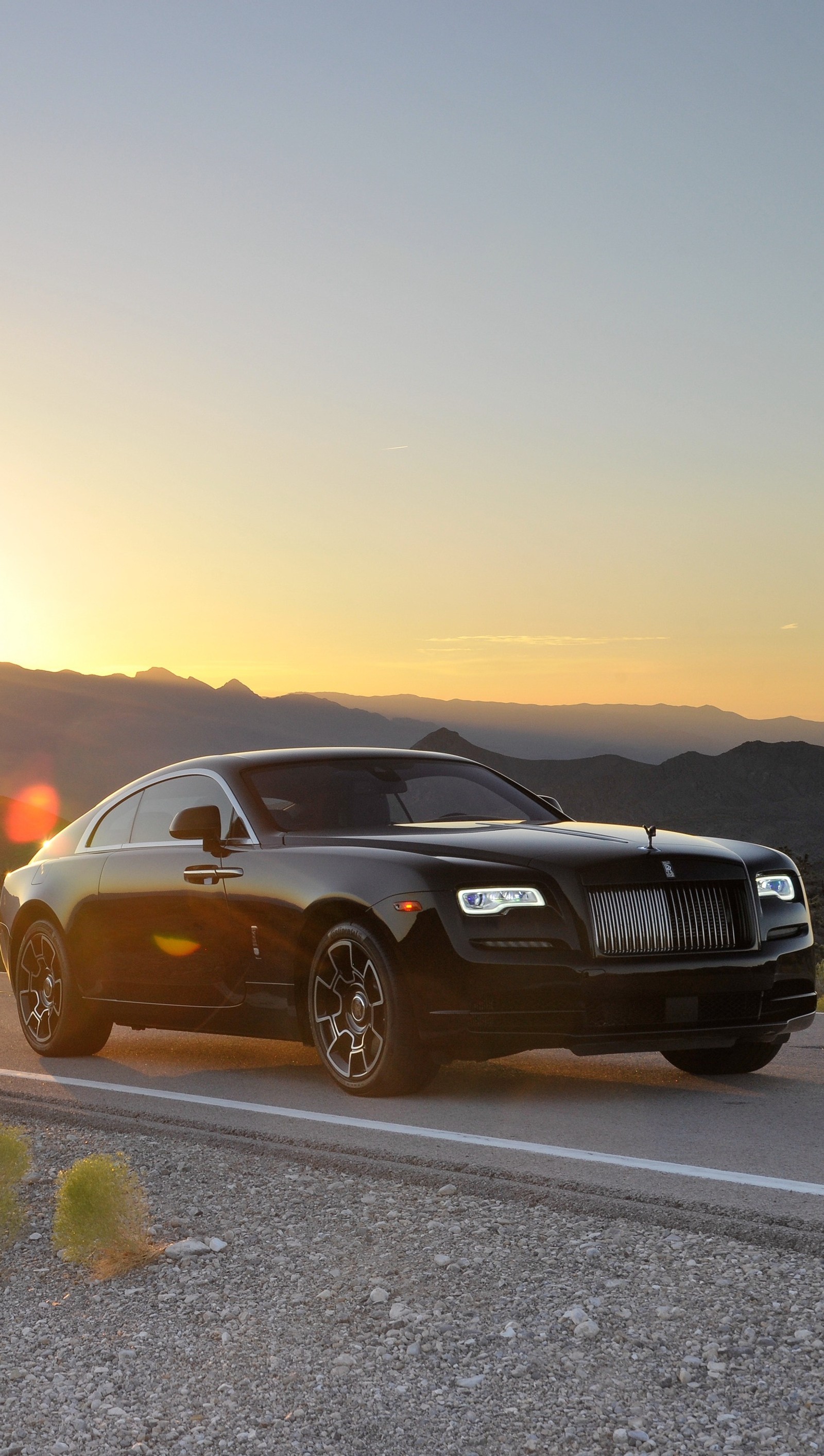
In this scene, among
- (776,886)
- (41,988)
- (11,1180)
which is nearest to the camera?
(11,1180)

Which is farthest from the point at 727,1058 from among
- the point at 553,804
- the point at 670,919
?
the point at 553,804

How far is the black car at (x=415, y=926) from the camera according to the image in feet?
21.0

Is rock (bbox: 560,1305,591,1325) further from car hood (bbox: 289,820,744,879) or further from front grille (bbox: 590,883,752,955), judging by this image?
car hood (bbox: 289,820,744,879)

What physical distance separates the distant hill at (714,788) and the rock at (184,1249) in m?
68.2

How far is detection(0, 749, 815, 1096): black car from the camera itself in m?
6.39

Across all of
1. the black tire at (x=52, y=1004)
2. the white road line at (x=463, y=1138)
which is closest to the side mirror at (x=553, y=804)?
the white road line at (x=463, y=1138)

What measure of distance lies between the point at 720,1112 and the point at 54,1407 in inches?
139

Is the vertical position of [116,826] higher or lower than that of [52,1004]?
higher

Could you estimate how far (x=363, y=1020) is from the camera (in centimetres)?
671

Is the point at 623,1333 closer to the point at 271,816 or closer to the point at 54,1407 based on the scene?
the point at 54,1407

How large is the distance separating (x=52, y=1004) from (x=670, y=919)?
3.88m

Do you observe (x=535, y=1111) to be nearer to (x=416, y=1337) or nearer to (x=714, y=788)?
(x=416, y=1337)

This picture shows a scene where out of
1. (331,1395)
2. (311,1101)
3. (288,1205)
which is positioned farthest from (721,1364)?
(311,1101)

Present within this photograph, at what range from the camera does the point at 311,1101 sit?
6.82 metres
